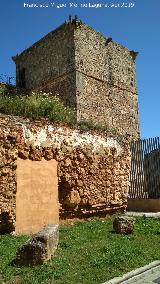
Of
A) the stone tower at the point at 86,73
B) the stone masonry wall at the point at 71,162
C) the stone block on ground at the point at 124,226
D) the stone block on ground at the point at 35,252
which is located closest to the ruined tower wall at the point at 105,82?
the stone tower at the point at 86,73

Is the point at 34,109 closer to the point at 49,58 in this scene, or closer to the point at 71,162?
the point at 71,162

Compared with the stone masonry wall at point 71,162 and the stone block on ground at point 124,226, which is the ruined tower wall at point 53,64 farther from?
the stone block on ground at point 124,226

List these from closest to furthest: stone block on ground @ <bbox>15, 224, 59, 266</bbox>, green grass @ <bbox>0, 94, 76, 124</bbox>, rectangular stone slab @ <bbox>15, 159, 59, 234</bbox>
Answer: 1. stone block on ground @ <bbox>15, 224, 59, 266</bbox>
2. rectangular stone slab @ <bbox>15, 159, 59, 234</bbox>
3. green grass @ <bbox>0, 94, 76, 124</bbox>

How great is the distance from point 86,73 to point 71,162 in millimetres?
14404

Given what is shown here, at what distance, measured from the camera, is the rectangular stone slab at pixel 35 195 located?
8.37m

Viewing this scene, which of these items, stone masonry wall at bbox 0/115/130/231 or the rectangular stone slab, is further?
the rectangular stone slab

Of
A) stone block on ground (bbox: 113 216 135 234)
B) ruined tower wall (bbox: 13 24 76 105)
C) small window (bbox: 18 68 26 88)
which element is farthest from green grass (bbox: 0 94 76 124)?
small window (bbox: 18 68 26 88)

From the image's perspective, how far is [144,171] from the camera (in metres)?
14.5

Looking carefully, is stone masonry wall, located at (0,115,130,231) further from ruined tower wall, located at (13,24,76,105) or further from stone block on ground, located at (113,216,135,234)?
ruined tower wall, located at (13,24,76,105)

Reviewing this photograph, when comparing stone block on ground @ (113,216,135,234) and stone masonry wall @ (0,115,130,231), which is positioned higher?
stone masonry wall @ (0,115,130,231)

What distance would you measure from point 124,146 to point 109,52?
47.7 ft

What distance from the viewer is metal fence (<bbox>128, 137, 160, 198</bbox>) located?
14.2 m

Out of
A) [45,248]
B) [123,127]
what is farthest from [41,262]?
[123,127]

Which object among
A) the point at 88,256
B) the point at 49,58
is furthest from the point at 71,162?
the point at 49,58
